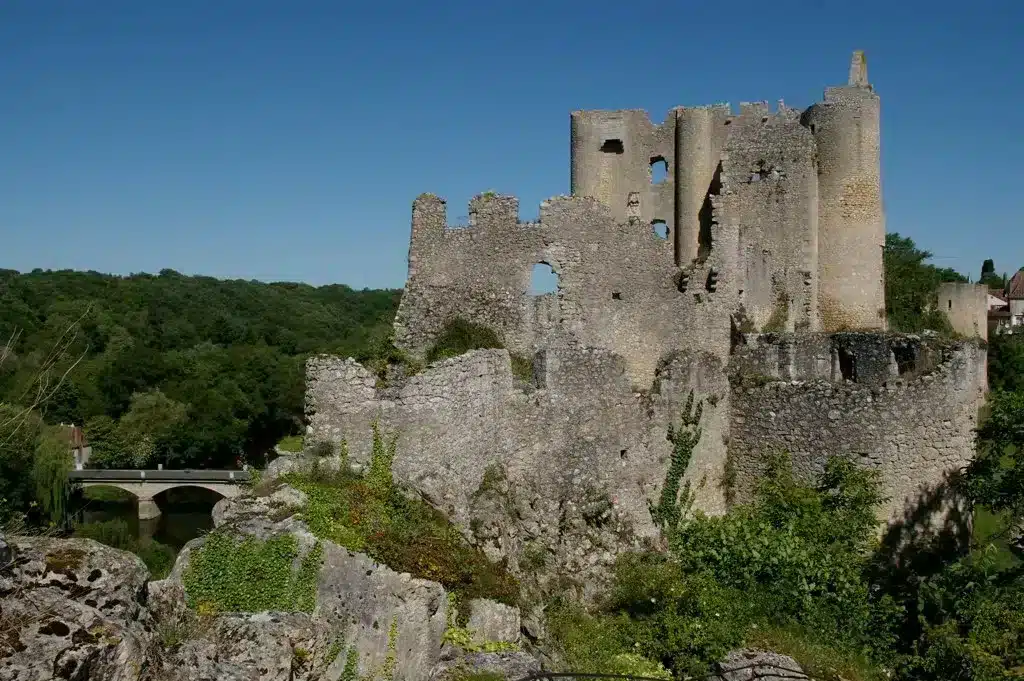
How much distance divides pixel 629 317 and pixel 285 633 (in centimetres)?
1132

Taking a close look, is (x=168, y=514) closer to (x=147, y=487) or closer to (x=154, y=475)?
(x=147, y=487)

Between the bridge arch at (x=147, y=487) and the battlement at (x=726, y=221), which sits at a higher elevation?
the battlement at (x=726, y=221)

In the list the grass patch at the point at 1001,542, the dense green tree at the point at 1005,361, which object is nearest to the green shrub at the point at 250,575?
the grass patch at the point at 1001,542

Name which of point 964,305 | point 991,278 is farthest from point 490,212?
point 991,278

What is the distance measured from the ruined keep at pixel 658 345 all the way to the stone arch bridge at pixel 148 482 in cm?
4588

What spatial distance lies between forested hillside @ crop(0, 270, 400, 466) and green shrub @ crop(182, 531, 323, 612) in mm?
44849

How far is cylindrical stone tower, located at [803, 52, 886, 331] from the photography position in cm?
2081

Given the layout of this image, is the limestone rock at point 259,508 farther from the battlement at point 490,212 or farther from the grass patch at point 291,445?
the battlement at point 490,212

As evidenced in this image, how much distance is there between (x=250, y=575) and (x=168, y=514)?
5770 centimetres

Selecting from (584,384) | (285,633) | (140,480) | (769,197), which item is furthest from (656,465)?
(140,480)

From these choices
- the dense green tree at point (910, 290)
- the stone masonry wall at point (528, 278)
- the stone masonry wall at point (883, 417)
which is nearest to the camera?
the stone masonry wall at point (528, 278)

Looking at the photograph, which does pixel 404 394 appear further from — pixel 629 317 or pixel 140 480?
pixel 140 480

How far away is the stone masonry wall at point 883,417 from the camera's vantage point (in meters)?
17.0

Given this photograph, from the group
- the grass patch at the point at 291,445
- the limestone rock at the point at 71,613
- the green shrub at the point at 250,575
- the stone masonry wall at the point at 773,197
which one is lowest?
the green shrub at the point at 250,575
